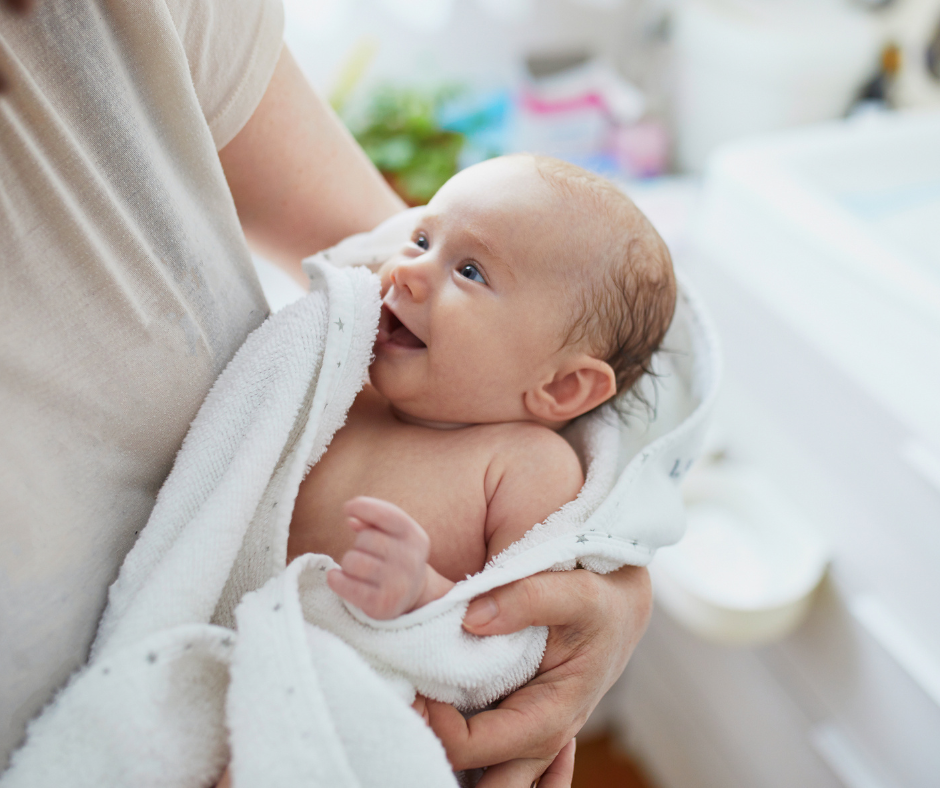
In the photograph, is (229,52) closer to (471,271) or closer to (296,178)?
(296,178)

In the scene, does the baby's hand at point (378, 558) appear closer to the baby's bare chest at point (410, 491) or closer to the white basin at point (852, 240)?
the baby's bare chest at point (410, 491)

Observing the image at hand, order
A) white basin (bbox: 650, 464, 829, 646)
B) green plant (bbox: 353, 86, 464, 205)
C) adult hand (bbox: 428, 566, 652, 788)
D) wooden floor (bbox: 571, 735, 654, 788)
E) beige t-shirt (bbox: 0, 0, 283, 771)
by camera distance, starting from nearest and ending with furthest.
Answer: beige t-shirt (bbox: 0, 0, 283, 771), adult hand (bbox: 428, 566, 652, 788), white basin (bbox: 650, 464, 829, 646), green plant (bbox: 353, 86, 464, 205), wooden floor (bbox: 571, 735, 654, 788)

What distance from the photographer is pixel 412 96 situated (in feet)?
5.66

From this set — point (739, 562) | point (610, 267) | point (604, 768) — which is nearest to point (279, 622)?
point (610, 267)

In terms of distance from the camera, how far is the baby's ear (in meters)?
0.73

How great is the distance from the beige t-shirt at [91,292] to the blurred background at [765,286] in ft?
1.46

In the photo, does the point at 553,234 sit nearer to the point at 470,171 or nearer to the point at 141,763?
the point at 470,171

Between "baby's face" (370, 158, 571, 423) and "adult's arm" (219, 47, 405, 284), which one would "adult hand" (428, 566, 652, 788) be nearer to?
"baby's face" (370, 158, 571, 423)

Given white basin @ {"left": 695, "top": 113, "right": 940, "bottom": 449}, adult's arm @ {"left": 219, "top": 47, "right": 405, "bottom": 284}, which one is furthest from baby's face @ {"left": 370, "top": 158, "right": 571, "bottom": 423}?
white basin @ {"left": 695, "top": 113, "right": 940, "bottom": 449}

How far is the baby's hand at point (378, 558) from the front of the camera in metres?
0.53

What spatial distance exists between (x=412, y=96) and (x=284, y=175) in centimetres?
108

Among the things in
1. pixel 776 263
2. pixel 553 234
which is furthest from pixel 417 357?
pixel 776 263

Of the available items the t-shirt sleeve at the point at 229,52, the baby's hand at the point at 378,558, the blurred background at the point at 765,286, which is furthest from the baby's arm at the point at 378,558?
the blurred background at the point at 765,286

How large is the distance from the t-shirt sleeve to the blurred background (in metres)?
0.38
